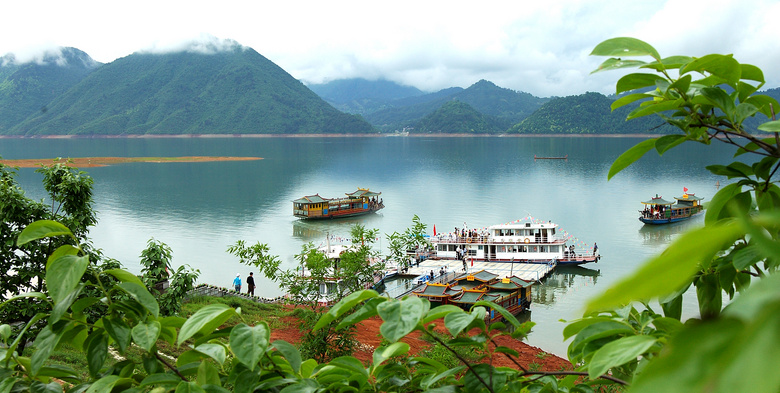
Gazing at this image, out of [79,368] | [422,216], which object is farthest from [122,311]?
[422,216]

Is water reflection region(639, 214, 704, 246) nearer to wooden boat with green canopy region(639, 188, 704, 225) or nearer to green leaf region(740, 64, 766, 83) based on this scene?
wooden boat with green canopy region(639, 188, 704, 225)

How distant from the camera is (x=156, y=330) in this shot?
0.96 m

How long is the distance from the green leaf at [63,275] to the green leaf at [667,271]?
2.47 ft

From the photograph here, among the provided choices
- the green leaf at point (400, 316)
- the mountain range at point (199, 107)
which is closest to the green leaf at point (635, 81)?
the green leaf at point (400, 316)

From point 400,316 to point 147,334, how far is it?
488mm

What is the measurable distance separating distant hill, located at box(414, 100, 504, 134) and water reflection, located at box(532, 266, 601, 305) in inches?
5534

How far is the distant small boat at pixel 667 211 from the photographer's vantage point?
3183 cm

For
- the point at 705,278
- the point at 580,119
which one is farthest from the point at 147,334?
the point at 580,119

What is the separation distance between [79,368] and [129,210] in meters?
30.1

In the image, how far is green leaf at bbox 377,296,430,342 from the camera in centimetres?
71

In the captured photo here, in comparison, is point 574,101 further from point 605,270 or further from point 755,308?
point 755,308

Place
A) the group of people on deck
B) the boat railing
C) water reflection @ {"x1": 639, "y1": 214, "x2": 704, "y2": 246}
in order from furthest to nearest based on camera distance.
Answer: the group of people on deck → water reflection @ {"x1": 639, "y1": 214, "x2": 704, "y2": 246} → the boat railing

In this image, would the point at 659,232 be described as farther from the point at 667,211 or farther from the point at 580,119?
the point at 580,119

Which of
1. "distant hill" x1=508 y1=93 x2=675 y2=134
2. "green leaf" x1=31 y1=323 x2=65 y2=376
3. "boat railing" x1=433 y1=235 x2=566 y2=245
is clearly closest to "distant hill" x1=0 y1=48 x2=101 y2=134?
"distant hill" x1=508 y1=93 x2=675 y2=134
